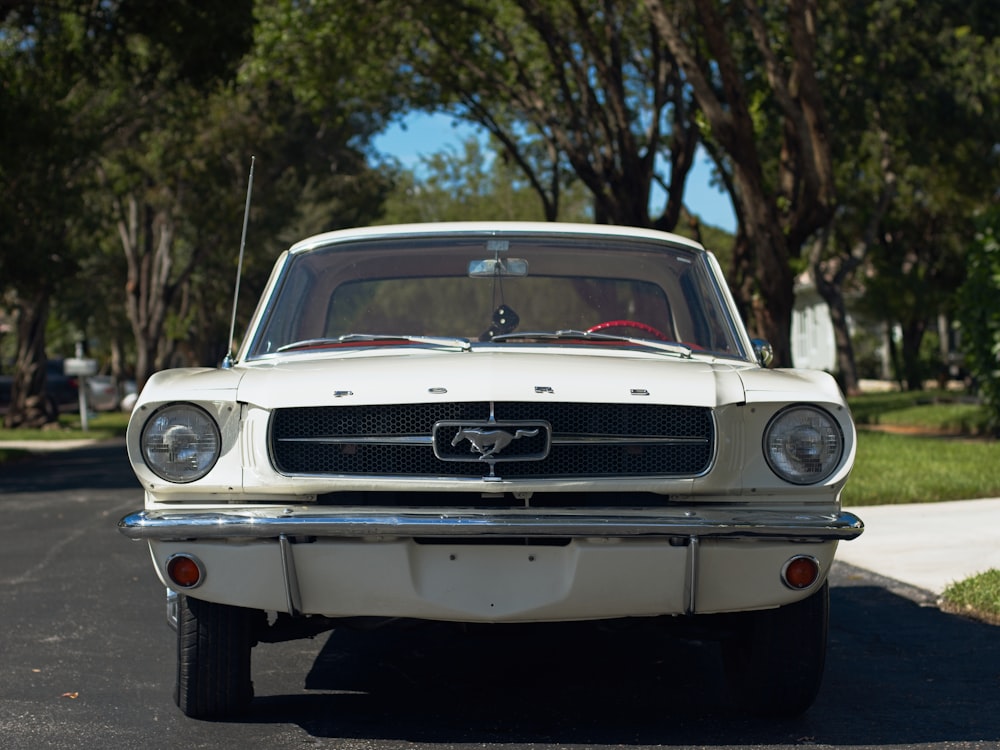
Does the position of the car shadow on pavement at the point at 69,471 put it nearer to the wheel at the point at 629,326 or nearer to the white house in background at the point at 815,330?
the wheel at the point at 629,326

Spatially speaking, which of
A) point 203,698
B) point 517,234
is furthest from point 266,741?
point 517,234

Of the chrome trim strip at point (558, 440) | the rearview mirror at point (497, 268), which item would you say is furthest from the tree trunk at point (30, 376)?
the chrome trim strip at point (558, 440)

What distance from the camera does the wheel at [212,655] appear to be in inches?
187

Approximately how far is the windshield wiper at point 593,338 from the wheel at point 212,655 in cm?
134

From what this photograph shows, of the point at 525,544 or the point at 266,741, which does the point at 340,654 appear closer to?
the point at 266,741

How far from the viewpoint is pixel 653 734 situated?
4758 millimetres

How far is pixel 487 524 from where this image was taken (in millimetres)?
4273

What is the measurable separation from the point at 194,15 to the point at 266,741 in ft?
47.5

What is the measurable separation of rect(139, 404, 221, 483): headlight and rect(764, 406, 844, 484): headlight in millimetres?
1682

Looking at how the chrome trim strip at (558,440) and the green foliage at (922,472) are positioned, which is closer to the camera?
the chrome trim strip at (558,440)

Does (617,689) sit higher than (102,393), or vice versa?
(102,393)

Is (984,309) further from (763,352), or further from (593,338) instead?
(593,338)

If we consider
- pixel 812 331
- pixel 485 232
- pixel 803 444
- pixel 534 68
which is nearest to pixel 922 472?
pixel 485 232

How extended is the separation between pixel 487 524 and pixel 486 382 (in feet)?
1.46
